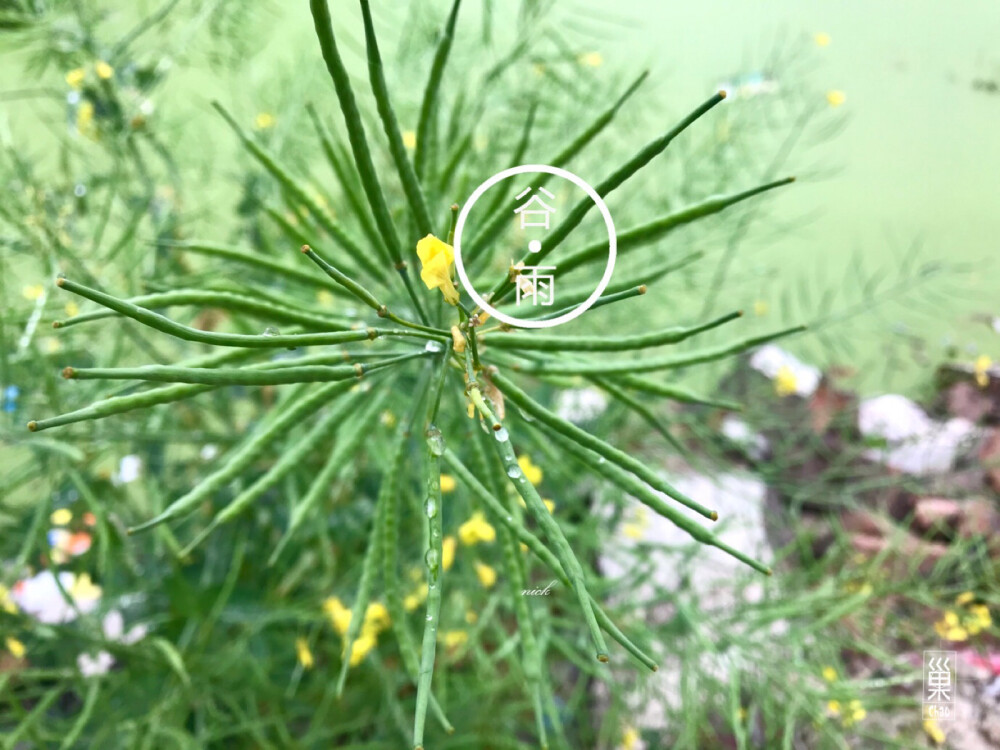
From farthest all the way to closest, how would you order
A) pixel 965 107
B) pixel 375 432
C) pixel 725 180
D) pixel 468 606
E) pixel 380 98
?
pixel 965 107 → pixel 725 180 → pixel 468 606 → pixel 375 432 → pixel 380 98

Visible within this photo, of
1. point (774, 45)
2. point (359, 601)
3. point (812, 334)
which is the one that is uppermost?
point (774, 45)

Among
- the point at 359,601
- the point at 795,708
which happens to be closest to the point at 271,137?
the point at 359,601

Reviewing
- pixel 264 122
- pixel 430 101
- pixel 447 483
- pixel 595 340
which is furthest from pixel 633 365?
pixel 264 122

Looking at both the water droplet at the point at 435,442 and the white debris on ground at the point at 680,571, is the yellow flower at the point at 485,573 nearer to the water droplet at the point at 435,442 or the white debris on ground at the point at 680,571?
the white debris on ground at the point at 680,571

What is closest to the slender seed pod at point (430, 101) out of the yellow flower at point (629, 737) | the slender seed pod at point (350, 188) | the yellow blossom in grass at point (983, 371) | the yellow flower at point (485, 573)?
the slender seed pod at point (350, 188)

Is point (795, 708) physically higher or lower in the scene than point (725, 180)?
lower

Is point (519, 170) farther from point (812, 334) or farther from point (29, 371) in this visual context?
point (812, 334)
